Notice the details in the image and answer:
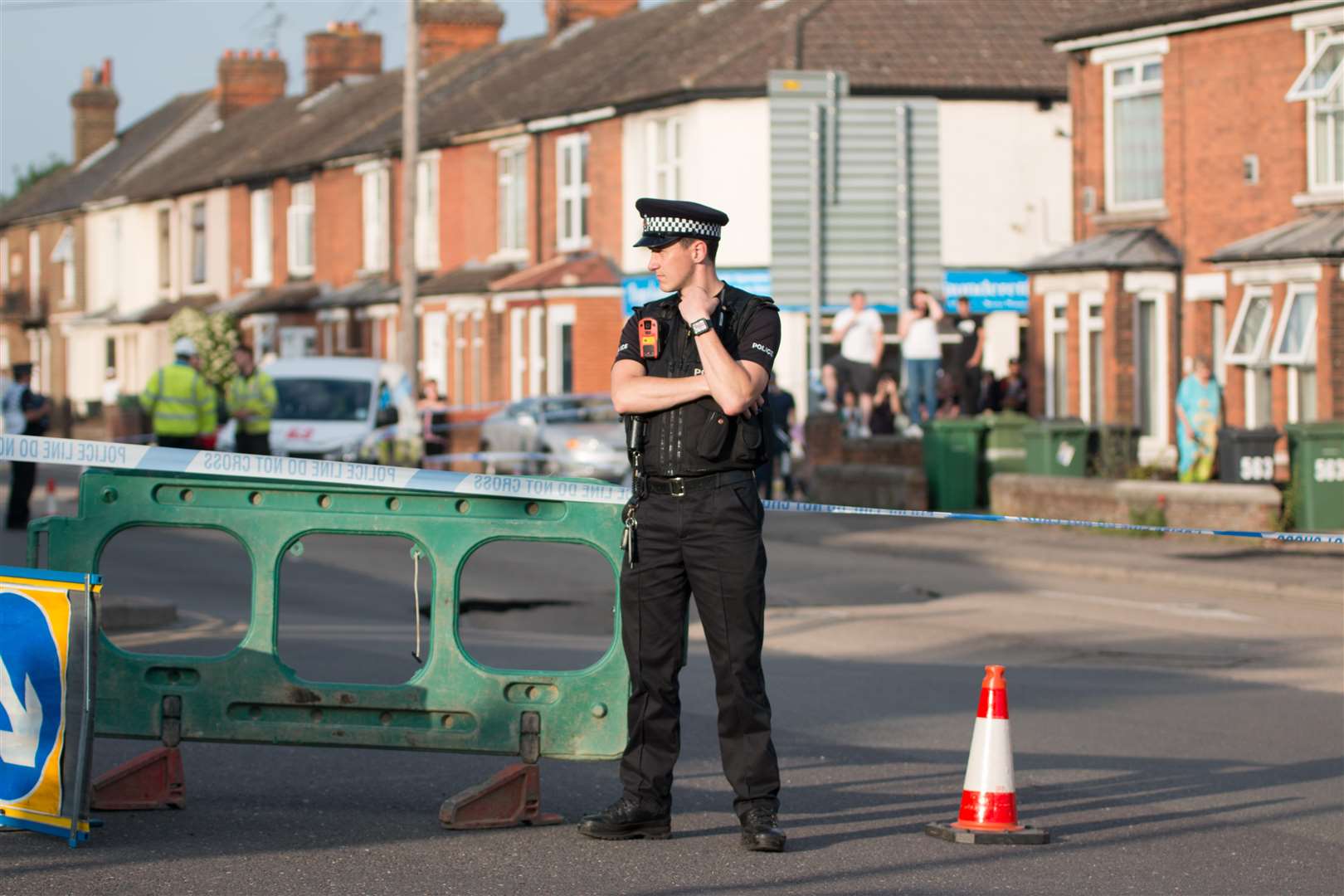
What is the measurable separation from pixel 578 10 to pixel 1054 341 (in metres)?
23.3

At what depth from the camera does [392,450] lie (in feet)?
89.6

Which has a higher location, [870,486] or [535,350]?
[535,350]

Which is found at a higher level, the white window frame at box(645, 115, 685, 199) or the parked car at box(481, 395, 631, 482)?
the white window frame at box(645, 115, 685, 199)

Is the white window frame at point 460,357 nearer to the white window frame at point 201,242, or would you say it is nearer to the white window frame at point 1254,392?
the white window frame at point 201,242

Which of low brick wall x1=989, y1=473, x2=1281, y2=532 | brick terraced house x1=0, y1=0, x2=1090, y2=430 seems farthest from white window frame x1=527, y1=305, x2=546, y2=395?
low brick wall x1=989, y1=473, x2=1281, y2=532

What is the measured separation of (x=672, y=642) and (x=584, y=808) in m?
1.01

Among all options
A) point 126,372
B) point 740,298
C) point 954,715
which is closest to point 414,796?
point 740,298

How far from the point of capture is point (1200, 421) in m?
21.3

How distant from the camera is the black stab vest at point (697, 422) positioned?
6.39 meters

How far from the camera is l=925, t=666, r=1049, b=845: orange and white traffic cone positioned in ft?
21.7

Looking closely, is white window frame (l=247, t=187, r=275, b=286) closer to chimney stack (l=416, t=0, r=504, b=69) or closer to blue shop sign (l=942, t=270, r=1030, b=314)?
chimney stack (l=416, t=0, r=504, b=69)

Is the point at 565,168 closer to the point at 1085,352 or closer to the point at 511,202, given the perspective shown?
the point at 511,202

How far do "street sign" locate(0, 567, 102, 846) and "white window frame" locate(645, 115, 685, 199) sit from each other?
30.7 meters

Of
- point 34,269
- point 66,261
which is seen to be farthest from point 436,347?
point 34,269
